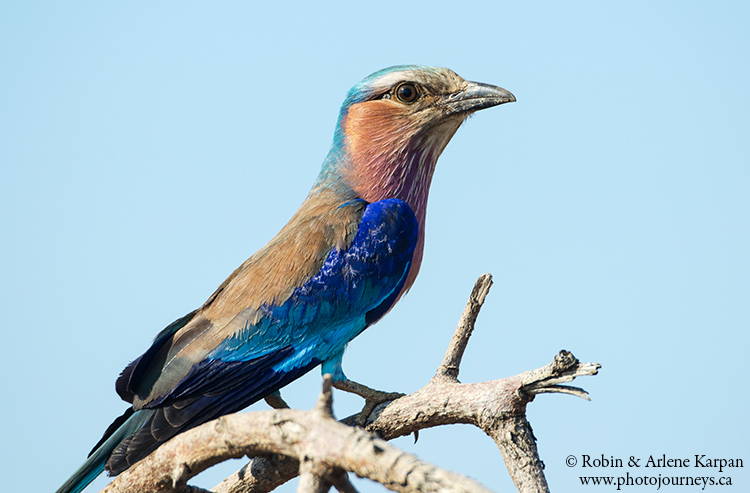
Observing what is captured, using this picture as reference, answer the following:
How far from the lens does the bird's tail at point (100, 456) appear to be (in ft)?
15.1

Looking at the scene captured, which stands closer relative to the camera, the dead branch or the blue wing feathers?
the dead branch

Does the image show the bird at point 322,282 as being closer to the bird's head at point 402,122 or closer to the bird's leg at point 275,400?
the bird's head at point 402,122

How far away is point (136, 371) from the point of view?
16.0 feet

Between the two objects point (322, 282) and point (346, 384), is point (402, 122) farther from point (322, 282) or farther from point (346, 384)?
point (346, 384)

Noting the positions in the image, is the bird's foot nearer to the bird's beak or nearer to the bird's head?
the bird's head

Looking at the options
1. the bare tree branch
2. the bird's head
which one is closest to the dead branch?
the bare tree branch

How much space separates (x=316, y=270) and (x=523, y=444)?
71.5 inches

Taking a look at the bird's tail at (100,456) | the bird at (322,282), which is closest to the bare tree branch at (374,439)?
the bird's tail at (100,456)

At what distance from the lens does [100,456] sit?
15.2 feet

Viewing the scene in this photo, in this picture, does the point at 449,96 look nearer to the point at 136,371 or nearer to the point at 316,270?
the point at 316,270

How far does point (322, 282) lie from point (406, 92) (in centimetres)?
169

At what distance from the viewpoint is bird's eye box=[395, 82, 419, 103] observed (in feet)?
19.5

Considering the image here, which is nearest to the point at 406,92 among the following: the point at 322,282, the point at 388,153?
the point at 388,153

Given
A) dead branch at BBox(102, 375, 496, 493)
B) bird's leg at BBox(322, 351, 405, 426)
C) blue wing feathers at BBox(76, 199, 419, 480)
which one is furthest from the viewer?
bird's leg at BBox(322, 351, 405, 426)
